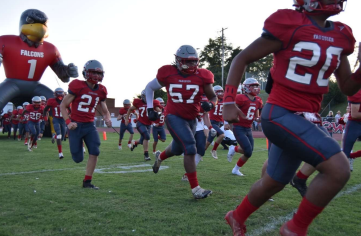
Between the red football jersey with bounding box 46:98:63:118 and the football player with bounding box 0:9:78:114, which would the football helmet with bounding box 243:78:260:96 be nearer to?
the football player with bounding box 0:9:78:114

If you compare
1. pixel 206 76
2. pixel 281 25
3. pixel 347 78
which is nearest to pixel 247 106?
pixel 206 76

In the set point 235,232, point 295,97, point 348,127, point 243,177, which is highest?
point 295,97

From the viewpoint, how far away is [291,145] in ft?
8.19

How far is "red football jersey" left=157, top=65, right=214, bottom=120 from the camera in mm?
5020

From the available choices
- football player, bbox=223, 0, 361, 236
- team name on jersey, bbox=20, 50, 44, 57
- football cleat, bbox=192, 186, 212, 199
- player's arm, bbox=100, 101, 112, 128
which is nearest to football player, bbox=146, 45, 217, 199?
football cleat, bbox=192, 186, 212, 199

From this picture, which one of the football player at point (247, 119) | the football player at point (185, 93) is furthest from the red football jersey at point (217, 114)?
the football player at point (185, 93)

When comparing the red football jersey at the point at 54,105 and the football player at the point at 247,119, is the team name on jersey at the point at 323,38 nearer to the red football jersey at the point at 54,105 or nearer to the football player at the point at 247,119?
the football player at the point at 247,119

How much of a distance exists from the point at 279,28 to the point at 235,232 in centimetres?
164

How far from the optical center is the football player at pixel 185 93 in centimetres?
486

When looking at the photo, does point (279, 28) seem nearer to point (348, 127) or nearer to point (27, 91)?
point (348, 127)

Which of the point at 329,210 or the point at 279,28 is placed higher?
the point at 279,28

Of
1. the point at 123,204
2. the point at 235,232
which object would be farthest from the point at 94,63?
the point at 235,232

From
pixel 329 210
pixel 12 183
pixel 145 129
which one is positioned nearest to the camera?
pixel 329 210

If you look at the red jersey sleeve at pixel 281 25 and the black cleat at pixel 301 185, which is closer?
the red jersey sleeve at pixel 281 25
